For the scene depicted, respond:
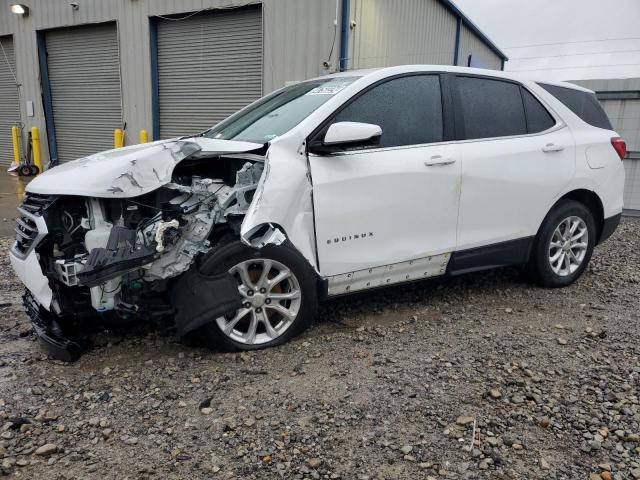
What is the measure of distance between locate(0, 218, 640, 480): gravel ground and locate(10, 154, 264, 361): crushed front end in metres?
0.36

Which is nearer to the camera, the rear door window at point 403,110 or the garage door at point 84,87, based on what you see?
the rear door window at point 403,110

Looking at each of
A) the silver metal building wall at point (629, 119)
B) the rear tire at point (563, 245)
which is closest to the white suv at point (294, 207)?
the rear tire at point (563, 245)

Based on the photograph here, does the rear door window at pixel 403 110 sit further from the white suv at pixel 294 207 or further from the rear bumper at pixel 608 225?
the rear bumper at pixel 608 225

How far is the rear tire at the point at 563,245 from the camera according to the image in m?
4.33

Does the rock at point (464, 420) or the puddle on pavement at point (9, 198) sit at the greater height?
the rock at point (464, 420)

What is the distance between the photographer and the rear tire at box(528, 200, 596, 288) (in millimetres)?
4328

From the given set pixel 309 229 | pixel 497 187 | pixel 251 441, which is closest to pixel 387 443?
pixel 251 441

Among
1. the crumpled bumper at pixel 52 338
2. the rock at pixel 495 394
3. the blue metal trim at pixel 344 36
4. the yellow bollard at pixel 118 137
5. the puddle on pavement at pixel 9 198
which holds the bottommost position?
the puddle on pavement at pixel 9 198

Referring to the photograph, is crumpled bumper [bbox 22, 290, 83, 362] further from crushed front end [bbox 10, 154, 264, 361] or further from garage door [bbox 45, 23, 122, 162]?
garage door [bbox 45, 23, 122, 162]

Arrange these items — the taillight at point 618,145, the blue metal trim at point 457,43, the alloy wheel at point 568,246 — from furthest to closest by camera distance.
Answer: the blue metal trim at point 457,43 → the taillight at point 618,145 → the alloy wheel at point 568,246

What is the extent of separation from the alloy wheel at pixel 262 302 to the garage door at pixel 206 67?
738cm

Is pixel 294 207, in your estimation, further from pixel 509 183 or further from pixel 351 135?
pixel 509 183

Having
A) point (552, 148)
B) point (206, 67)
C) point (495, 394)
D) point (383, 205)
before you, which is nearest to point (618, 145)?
point (552, 148)

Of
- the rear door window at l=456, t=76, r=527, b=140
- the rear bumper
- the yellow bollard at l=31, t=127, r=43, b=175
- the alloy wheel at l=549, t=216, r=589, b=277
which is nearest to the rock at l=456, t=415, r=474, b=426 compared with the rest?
the rear door window at l=456, t=76, r=527, b=140
